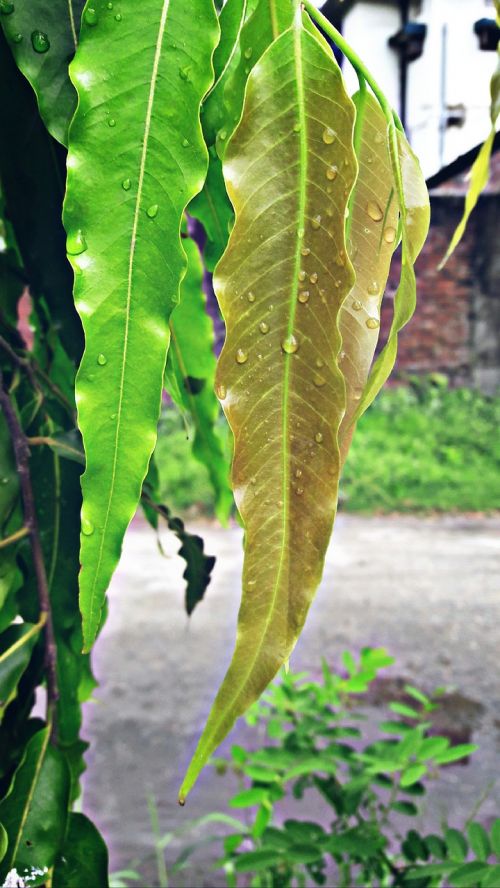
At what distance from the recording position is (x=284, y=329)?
23 centimetres

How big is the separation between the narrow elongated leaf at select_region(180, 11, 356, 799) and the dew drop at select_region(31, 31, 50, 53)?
0.29 feet

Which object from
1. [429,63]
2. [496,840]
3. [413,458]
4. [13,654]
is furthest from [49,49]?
[413,458]

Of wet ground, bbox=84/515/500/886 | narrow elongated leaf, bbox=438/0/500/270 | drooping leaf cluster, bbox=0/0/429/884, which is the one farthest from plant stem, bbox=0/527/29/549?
wet ground, bbox=84/515/500/886

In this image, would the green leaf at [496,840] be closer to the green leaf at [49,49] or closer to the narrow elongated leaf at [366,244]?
the narrow elongated leaf at [366,244]

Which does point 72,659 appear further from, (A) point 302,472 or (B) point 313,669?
(B) point 313,669

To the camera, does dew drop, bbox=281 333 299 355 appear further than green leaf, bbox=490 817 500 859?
No

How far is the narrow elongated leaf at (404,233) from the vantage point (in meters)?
0.25

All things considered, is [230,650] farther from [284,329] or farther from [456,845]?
[284,329]

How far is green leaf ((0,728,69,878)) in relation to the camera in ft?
1.10

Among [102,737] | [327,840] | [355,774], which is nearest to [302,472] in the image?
[327,840]

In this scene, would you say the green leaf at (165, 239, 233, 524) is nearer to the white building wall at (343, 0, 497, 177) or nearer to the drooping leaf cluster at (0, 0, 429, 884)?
the drooping leaf cluster at (0, 0, 429, 884)

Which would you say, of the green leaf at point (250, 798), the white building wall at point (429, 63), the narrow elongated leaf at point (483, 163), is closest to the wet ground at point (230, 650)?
the green leaf at point (250, 798)

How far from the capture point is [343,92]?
23 centimetres

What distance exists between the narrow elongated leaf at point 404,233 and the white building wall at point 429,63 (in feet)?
1.47
